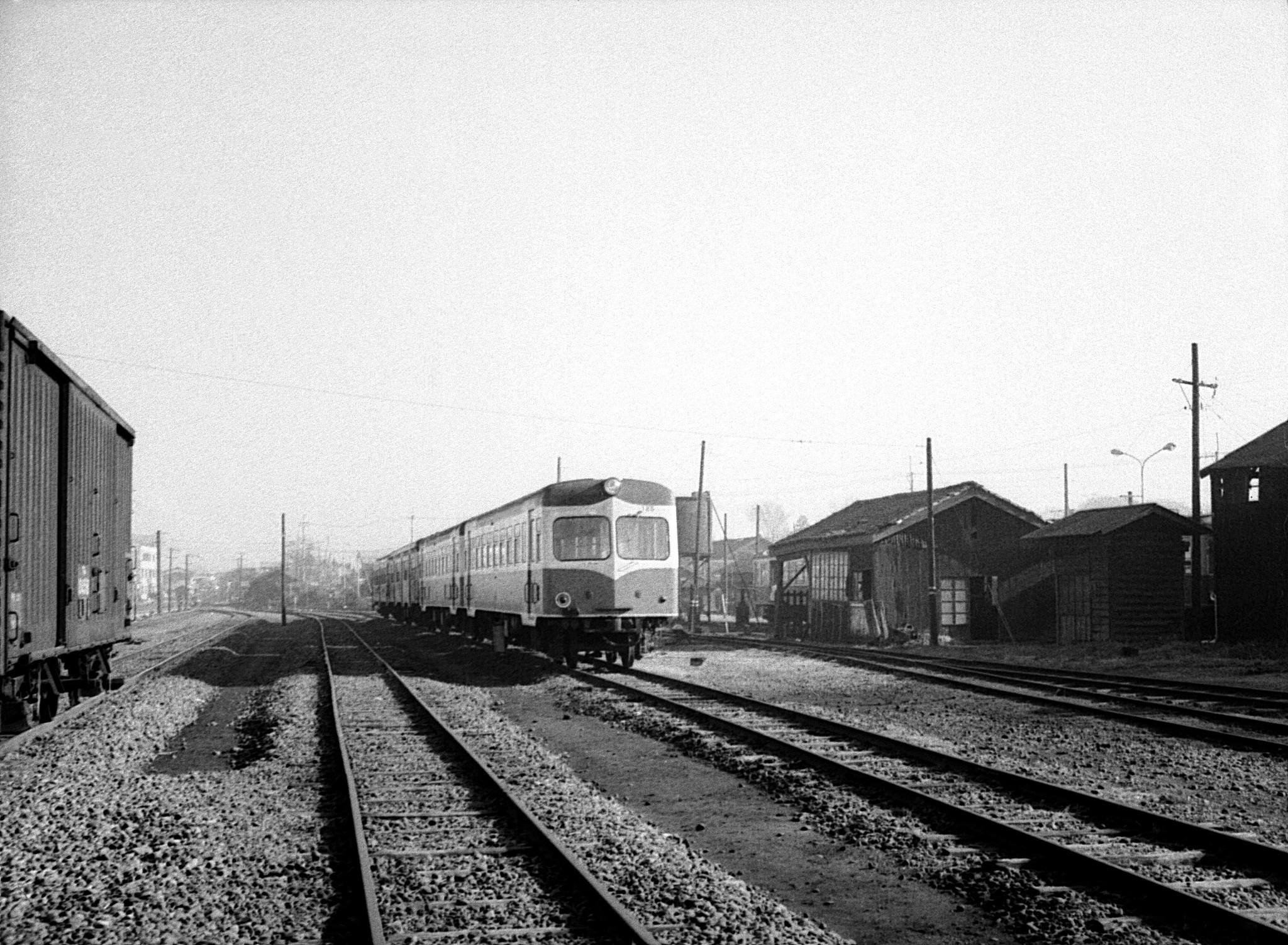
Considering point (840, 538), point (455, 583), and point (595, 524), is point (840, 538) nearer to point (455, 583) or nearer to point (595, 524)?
point (455, 583)

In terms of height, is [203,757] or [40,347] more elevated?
[40,347]

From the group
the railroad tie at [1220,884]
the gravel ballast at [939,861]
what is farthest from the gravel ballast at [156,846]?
the railroad tie at [1220,884]

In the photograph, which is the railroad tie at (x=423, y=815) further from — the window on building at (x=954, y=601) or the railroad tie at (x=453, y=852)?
the window on building at (x=954, y=601)

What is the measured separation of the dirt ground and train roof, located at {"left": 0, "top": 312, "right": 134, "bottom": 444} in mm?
6172

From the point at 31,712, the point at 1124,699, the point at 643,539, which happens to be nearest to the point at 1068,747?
the point at 1124,699

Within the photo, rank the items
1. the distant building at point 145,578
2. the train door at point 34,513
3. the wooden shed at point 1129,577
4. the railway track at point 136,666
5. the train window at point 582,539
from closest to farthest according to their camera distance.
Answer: the train door at point 34,513, the railway track at point 136,666, the train window at point 582,539, the wooden shed at point 1129,577, the distant building at point 145,578

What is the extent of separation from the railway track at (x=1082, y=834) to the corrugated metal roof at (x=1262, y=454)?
65.3 feet

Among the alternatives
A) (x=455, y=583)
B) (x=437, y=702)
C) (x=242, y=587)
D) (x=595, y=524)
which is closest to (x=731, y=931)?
(x=437, y=702)

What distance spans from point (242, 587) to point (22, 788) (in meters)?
140

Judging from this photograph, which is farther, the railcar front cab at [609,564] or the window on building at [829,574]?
the window on building at [829,574]

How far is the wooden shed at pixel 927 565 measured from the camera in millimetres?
33062

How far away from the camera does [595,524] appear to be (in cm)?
1920

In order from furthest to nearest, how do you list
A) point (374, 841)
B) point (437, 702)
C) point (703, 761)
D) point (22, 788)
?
point (437, 702), point (703, 761), point (22, 788), point (374, 841)

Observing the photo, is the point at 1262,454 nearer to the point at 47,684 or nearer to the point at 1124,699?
the point at 1124,699
